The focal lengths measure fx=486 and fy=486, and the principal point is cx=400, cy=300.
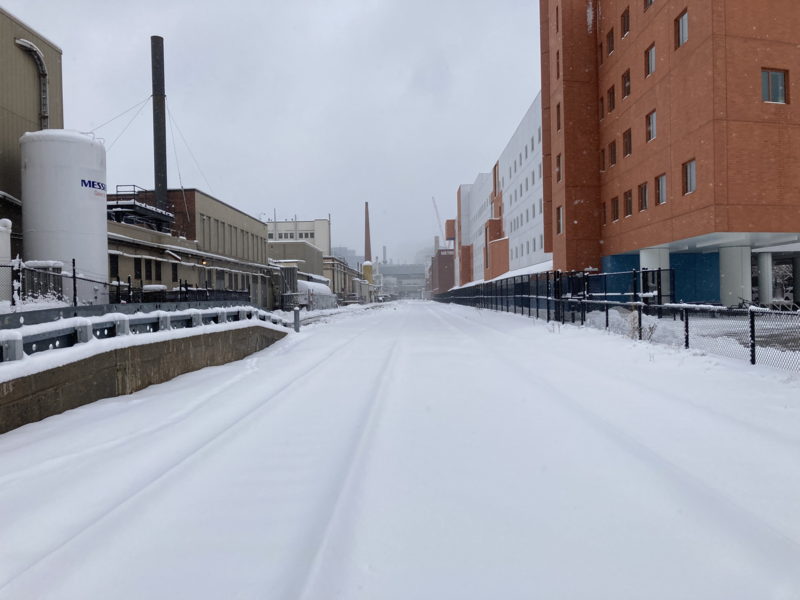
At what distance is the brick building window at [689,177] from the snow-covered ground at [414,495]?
57.8 ft

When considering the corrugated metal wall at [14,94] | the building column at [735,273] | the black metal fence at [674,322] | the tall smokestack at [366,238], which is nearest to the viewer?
the black metal fence at [674,322]

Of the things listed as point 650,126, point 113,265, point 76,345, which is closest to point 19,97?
point 113,265

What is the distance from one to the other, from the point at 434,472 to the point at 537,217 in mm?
43384

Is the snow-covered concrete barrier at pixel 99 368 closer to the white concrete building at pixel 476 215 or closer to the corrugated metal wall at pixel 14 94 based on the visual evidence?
the corrugated metal wall at pixel 14 94

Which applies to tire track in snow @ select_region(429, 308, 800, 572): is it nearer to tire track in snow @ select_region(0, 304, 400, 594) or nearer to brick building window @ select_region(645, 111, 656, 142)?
tire track in snow @ select_region(0, 304, 400, 594)

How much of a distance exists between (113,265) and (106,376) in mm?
20272

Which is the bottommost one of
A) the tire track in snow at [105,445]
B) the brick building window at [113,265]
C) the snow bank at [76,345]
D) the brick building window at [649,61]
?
the tire track in snow at [105,445]

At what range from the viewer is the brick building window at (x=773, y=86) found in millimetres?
20422

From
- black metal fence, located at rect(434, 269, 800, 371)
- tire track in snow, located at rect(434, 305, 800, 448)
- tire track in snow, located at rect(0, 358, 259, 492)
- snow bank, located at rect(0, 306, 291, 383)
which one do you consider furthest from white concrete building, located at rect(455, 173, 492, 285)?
tire track in snow, located at rect(0, 358, 259, 492)

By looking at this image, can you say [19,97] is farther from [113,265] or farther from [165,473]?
[165,473]

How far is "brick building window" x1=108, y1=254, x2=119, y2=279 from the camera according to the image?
960 inches

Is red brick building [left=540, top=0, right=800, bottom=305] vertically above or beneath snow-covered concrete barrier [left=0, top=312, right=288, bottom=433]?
above

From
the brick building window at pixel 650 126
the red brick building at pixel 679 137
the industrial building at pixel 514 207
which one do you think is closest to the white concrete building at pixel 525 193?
the industrial building at pixel 514 207

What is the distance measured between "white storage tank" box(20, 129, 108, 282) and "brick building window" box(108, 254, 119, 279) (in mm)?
5671
